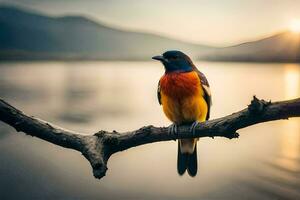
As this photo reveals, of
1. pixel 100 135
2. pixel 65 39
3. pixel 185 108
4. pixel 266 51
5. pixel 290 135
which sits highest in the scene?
pixel 65 39

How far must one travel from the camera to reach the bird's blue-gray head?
→ 149 centimetres

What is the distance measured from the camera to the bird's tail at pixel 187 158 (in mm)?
1623

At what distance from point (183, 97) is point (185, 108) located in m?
0.04

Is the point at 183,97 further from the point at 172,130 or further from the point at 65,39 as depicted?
the point at 65,39

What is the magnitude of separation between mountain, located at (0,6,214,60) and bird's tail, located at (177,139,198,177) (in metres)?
0.66

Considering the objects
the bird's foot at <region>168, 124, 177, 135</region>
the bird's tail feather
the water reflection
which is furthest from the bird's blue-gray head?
the water reflection

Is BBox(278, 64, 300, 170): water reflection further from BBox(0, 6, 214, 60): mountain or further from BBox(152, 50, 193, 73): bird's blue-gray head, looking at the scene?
BBox(152, 50, 193, 73): bird's blue-gray head

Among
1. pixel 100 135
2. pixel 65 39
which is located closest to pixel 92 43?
pixel 65 39

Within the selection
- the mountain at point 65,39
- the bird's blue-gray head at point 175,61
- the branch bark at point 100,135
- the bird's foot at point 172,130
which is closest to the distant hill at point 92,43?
the mountain at point 65,39

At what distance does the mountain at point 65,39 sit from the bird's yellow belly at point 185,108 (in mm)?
690

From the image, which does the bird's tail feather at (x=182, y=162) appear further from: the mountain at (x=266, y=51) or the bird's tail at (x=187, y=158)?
the mountain at (x=266, y=51)

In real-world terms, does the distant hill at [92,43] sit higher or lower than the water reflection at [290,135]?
higher

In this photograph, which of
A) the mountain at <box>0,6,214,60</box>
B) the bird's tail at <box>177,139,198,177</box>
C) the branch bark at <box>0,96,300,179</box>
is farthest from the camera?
the mountain at <box>0,6,214,60</box>

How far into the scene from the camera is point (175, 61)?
1.49m
